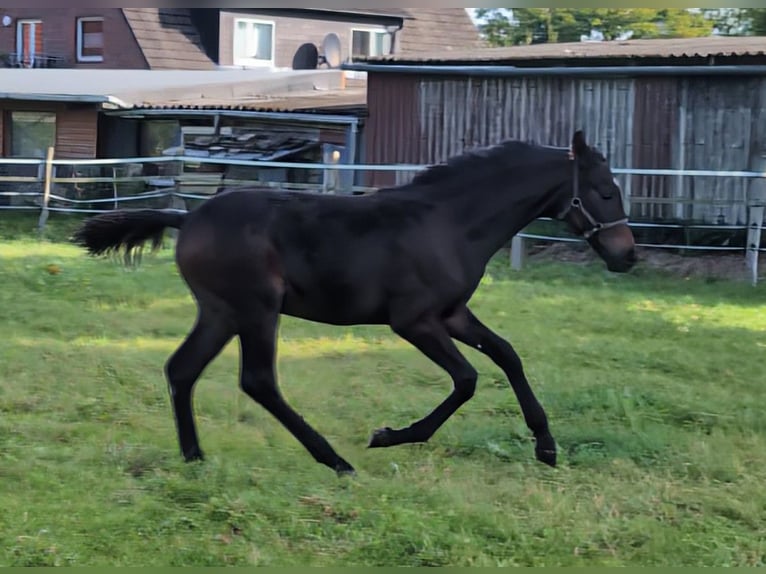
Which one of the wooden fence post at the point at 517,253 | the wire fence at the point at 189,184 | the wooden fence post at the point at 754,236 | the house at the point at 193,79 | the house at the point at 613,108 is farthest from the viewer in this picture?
the house at the point at 193,79

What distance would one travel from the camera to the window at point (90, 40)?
27281mm

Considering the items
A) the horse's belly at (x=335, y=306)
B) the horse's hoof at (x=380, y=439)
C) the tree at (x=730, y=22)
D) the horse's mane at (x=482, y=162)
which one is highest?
the tree at (x=730, y=22)

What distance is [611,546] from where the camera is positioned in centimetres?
478

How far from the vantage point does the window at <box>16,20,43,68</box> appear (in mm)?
27828

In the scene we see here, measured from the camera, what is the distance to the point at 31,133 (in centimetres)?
2459

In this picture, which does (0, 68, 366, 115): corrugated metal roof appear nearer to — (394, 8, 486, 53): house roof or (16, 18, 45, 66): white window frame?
(16, 18, 45, 66): white window frame

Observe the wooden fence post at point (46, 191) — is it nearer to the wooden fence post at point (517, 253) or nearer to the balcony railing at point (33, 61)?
the wooden fence post at point (517, 253)

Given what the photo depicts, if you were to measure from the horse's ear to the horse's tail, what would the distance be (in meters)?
2.13

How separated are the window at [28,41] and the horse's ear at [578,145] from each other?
23871 mm

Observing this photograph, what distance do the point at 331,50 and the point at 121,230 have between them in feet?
72.0

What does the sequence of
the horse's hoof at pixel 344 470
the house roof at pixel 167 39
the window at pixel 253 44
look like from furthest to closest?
the window at pixel 253 44
the house roof at pixel 167 39
the horse's hoof at pixel 344 470

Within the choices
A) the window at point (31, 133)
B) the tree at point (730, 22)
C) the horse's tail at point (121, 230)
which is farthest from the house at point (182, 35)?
the horse's tail at point (121, 230)

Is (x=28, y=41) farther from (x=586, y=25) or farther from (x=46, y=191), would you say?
(x=586, y=25)

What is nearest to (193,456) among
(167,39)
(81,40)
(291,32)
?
(167,39)
